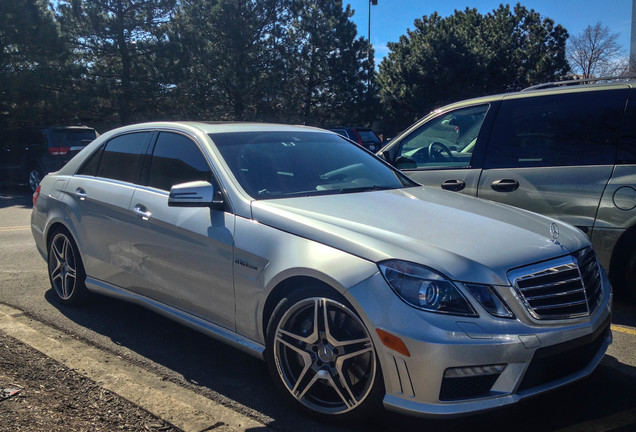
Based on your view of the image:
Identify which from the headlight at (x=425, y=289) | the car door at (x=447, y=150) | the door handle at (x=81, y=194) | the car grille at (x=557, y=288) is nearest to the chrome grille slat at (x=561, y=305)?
the car grille at (x=557, y=288)

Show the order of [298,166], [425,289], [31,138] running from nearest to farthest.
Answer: [425,289]
[298,166]
[31,138]

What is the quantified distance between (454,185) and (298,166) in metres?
1.92

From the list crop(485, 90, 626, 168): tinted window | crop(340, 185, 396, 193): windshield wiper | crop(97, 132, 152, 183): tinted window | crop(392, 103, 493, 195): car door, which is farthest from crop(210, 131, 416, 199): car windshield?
crop(485, 90, 626, 168): tinted window

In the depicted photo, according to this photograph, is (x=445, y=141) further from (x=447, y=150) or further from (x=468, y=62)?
(x=468, y=62)

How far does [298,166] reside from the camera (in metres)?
4.06

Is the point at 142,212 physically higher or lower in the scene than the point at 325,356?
higher

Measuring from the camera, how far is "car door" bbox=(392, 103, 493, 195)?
537 centimetres

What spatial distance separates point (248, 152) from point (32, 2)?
20.8 metres

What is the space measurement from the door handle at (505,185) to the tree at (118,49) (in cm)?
2144

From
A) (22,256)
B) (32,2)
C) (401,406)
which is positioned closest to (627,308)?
(401,406)

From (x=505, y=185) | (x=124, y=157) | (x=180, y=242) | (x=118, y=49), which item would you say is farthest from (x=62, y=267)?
(x=118, y=49)

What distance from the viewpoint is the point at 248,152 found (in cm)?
400

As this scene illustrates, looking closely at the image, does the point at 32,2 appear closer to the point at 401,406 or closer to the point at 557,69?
the point at 401,406

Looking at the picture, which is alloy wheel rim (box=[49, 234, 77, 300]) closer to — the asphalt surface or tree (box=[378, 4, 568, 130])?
the asphalt surface
